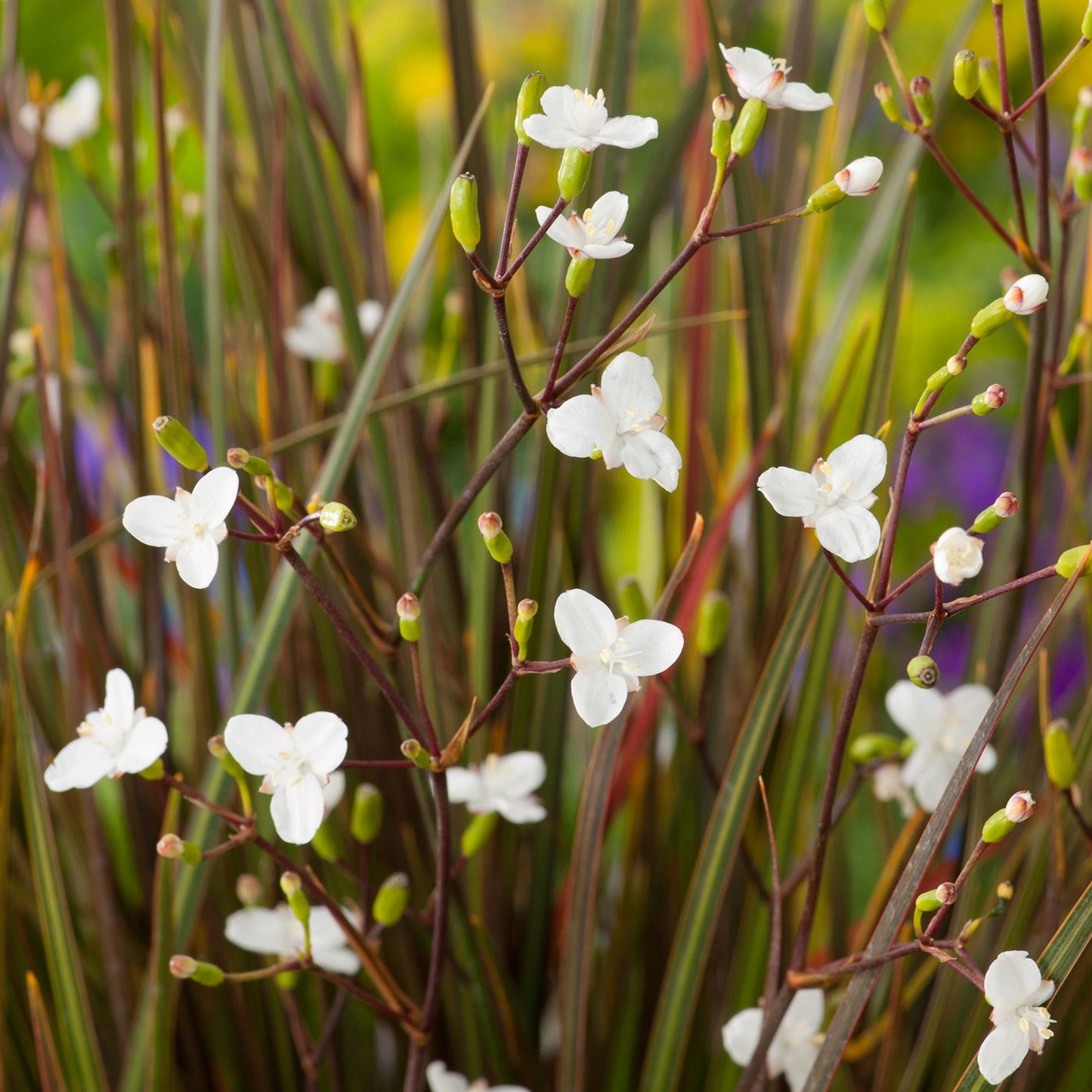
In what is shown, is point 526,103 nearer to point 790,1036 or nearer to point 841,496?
point 841,496

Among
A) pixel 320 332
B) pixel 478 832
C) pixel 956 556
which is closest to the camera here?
pixel 956 556

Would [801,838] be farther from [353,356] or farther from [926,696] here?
[353,356]

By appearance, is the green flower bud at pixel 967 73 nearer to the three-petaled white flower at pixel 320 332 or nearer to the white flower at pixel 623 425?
the white flower at pixel 623 425

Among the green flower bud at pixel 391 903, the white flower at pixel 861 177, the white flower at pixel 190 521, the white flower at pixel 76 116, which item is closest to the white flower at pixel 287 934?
the green flower bud at pixel 391 903

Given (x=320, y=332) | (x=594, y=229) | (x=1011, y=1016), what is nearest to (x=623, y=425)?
(x=594, y=229)

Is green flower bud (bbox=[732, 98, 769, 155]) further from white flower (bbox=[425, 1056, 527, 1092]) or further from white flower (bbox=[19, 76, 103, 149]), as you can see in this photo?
white flower (bbox=[19, 76, 103, 149])

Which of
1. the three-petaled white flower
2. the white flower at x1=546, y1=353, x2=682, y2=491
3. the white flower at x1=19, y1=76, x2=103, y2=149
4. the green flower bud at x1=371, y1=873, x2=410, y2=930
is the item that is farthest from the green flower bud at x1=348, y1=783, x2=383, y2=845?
the white flower at x1=19, y1=76, x2=103, y2=149
